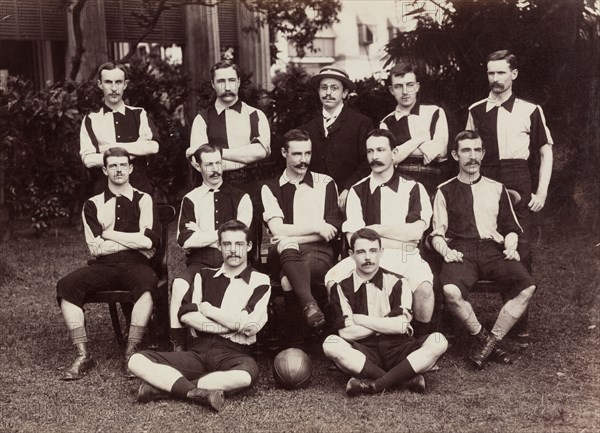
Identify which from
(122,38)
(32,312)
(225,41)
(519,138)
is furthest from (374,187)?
(225,41)

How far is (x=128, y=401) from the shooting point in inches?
174

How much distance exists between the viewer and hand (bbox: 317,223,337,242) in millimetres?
5148

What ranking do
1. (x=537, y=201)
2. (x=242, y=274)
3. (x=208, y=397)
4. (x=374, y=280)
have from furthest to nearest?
(x=537, y=201) < (x=242, y=274) < (x=374, y=280) < (x=208, y=397)

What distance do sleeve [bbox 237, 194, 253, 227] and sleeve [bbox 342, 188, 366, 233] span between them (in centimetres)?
62

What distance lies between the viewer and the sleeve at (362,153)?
561cm

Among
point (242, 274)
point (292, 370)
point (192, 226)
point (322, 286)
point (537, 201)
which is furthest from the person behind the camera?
point (537, 201)

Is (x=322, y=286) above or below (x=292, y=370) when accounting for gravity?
above

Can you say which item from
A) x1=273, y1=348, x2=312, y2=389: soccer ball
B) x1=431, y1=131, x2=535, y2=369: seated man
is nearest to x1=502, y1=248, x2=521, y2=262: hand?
x1=431, y1=131, x2=535, y2=369: seated man

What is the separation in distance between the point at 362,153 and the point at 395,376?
1864 mm

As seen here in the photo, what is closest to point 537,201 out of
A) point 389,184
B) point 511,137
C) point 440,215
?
point 511,137

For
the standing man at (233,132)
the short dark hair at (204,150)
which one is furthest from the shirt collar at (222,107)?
the short dark hair at (204,150)

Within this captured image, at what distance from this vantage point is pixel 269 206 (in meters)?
5.27

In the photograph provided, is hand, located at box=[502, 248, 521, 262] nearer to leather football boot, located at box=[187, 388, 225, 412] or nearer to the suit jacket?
the suit jacket

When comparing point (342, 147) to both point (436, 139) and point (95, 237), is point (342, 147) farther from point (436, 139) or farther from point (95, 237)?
point (95, 237)
